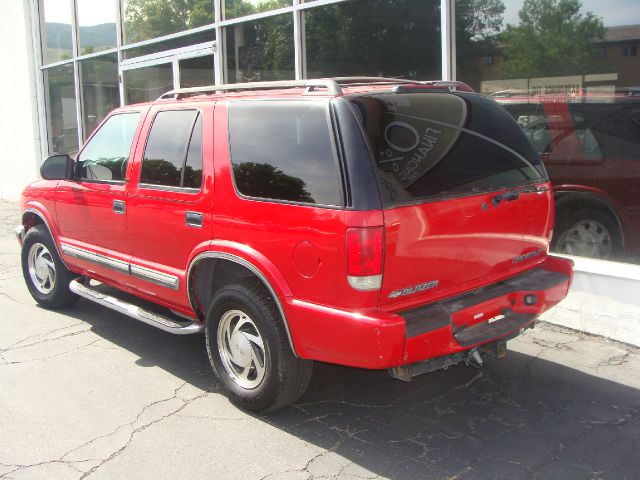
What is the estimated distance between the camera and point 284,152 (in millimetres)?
3543

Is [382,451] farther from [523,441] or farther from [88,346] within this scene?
[88,346]

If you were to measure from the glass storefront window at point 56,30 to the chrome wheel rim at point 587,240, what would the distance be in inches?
456

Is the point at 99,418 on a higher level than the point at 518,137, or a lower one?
lower

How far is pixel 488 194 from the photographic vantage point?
365 centimetres

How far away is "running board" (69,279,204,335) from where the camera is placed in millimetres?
4205

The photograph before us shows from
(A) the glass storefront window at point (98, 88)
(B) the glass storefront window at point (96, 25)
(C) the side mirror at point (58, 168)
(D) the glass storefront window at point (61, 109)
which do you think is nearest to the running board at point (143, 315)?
(C) the side mirror at point (58, 168)

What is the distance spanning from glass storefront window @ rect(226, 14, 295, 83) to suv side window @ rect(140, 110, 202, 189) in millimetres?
4690

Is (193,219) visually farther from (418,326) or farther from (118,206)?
(418,326)

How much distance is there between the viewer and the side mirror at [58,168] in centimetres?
519

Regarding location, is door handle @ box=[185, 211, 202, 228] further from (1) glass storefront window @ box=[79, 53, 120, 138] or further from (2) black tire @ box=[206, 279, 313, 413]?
(1) glass storefront window @ box=[79, 53, 120, 138]

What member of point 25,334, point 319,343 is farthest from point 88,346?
point 319,343

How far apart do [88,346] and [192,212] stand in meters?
1.85

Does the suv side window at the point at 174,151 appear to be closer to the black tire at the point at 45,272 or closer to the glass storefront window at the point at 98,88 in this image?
the black tire at the point at 45,272

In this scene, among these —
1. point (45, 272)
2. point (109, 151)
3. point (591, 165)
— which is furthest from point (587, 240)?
point (45, 272)
